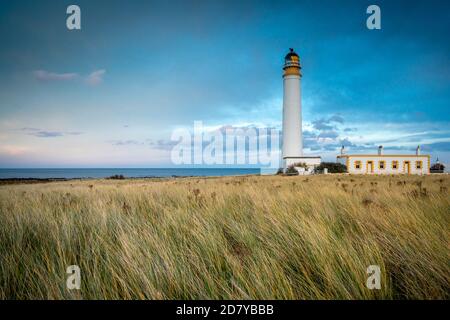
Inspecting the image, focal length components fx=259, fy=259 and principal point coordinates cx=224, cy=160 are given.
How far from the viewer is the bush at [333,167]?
32188 mm

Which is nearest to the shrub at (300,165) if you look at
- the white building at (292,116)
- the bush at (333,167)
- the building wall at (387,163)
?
the white building at (292,116)

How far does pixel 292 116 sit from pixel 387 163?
1484cm

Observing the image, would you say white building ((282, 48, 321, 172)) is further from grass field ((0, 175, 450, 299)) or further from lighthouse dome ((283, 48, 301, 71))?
grass field ((0, 175, 450, 299))

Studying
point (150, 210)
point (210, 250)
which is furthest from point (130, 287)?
point (150, 210)

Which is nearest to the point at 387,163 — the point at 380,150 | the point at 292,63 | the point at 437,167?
the point at 380,150

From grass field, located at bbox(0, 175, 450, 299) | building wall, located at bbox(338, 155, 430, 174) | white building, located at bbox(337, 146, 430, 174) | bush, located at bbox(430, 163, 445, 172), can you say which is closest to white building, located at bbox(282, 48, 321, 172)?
building wall, located at bbox(338, 155, 430, 174)

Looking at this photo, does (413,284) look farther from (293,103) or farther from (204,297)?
(293,103)

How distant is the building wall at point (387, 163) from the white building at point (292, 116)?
5.91 metres

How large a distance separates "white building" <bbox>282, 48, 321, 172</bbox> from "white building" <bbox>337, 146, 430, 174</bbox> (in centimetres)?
622

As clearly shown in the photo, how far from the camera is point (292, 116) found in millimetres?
31203

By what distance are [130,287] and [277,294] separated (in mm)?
1034

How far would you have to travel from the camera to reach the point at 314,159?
3259 cm

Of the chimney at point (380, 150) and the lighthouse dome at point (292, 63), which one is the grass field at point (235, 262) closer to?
the lighthouse dome at point (292, 63)
